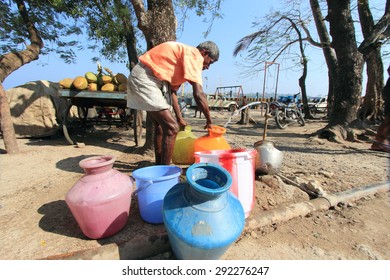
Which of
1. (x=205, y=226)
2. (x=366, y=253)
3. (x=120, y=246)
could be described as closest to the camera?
(x=205, y=226)

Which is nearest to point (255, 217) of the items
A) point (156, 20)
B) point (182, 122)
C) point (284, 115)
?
point (182, 122)

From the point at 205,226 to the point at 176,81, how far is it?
1.70 m

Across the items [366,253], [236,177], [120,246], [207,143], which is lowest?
[366,253]

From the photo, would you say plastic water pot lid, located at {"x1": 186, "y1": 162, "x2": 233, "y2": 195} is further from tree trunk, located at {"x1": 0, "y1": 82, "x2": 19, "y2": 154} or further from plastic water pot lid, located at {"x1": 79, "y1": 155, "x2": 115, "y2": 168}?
tree trunk, located at {"x1": 0, "y1": 82, "x2": 19, "y2": 154}

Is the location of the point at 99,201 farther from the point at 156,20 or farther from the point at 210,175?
the point at 156,20

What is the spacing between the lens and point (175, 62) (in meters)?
2.32

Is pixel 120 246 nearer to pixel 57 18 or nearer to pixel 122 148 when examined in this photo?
pixel 122 148

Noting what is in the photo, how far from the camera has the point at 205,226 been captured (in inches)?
49.4

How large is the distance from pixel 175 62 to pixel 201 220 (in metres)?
1.68

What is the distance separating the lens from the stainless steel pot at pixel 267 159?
259 cm

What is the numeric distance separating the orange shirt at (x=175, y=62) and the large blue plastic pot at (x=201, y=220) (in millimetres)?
1196

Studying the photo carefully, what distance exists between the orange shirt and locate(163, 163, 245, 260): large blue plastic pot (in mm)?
1196

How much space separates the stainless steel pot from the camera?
2594 mm

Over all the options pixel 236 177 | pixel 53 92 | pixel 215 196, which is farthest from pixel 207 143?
pixel 53 92
